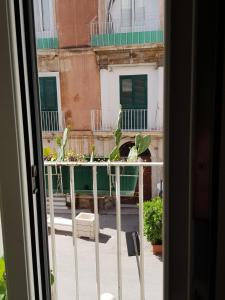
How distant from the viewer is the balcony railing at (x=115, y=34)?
190 centimetres

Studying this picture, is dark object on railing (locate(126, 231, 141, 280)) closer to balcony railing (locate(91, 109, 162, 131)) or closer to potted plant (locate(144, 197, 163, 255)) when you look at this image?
potted plant (locate(144, 197, 163, 255))

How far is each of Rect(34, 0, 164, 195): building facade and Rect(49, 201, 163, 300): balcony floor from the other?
0.47m

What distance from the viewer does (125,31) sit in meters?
2.08

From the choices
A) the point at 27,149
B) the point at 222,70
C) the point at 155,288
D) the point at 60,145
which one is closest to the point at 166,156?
the point at 222,70

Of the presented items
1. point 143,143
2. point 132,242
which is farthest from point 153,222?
point 143,143

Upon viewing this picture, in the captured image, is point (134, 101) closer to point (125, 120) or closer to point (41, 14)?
point (125, 120)

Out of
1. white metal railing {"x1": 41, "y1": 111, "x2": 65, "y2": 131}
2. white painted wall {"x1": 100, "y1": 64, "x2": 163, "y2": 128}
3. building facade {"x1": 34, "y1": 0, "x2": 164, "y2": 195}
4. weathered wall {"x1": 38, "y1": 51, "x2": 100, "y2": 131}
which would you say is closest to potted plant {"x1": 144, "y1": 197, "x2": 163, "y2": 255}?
building facade {"x1": 34, "y1": 0, "x2": 164, "y2": 195}

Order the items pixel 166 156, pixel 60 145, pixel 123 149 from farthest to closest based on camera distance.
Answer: pixel 123 149, pixel 60 145, pixel 166 156

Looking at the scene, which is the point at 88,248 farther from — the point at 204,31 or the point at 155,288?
the point at 204,31

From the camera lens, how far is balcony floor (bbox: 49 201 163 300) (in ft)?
6.10

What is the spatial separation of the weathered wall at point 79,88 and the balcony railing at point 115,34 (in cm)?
22

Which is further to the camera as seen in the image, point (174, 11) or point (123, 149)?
point (123, 149)

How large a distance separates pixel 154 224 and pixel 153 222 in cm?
2

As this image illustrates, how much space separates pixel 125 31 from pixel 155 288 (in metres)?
1.77
